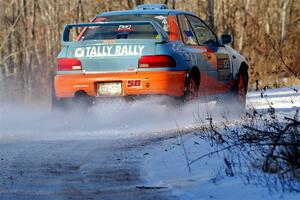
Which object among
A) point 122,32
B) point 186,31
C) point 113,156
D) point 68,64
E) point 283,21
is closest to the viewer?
point 113,156

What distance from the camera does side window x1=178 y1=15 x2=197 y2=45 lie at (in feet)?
39.0

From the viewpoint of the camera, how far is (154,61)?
10.8 m

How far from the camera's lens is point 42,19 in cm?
4241

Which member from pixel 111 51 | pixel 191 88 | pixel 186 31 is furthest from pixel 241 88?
pixel 111 51

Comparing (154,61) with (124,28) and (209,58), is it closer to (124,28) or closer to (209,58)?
(124,28)

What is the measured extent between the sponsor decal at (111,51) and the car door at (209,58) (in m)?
1.18

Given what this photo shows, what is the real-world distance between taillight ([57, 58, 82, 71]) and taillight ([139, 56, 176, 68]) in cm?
88

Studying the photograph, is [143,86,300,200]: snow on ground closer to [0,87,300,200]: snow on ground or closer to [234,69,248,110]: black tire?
[0,87,300,200]: snow on ground

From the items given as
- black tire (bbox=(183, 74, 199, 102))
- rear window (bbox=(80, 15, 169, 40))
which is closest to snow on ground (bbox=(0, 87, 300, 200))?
black tire (bbox=(183, 74, 199, 102))

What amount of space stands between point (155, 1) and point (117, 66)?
27605 millimetres

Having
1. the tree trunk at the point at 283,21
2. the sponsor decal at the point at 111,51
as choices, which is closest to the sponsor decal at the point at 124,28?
the sponsor decal at the point at 111,51

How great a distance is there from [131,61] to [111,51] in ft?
1.00

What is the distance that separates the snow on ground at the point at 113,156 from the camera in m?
5.93

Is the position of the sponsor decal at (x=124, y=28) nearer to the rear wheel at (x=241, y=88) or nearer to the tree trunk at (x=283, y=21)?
the rear wheel at (x=241, y=88)
